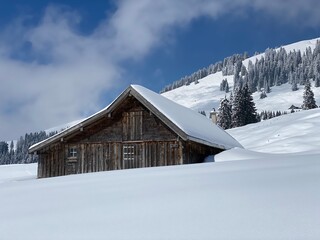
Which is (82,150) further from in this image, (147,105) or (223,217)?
(223,217)

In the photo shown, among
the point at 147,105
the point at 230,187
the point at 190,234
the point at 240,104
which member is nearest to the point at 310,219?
the point at 190,234

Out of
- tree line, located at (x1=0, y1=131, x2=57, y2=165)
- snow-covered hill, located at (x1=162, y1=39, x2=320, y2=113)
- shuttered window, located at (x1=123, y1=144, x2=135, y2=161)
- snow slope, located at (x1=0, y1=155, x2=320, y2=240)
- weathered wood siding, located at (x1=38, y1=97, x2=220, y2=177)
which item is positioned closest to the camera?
snow slope, located at (x1=0, y1=155, x2=320, y2=240)

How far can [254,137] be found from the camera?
39969mm

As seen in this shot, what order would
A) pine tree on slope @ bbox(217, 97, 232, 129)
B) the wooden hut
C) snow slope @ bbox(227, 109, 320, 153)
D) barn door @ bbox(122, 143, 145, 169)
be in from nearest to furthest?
the wooden hut < barn door @ bbox(122, 143, 145, 169) < snow slope @ bbox(227, 109, 320, 153) < pine tree on slope @ bbox(217, 97, 232, 129)

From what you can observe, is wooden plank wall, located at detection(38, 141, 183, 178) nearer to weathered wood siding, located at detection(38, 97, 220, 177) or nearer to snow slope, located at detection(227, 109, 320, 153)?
weathered wood siding, located at detection(38, 97, 220, 177)

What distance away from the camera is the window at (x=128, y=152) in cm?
1927

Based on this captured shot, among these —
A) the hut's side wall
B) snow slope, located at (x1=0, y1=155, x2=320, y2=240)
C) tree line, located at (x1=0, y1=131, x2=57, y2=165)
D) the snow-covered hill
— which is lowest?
snow slope, located at (x1=0, y1=155, x2=320, y2=240)

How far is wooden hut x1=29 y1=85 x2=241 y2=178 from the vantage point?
18719mm

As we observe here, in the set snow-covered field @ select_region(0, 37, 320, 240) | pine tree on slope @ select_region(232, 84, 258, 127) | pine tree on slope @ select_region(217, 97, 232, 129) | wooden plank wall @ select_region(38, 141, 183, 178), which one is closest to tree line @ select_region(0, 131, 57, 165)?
pine tree on slope @ select_region(217, 97, 232, 129)

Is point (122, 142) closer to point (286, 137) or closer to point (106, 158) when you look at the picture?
point (106, 158)

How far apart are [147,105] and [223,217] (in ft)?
48.7

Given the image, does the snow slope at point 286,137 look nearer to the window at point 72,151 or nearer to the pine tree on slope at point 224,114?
the window at point 72,151

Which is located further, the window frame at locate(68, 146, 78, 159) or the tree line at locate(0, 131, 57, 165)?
the tree line at locate(0, 131, 57, 165)

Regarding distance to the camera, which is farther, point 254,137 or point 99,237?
point 254,137
